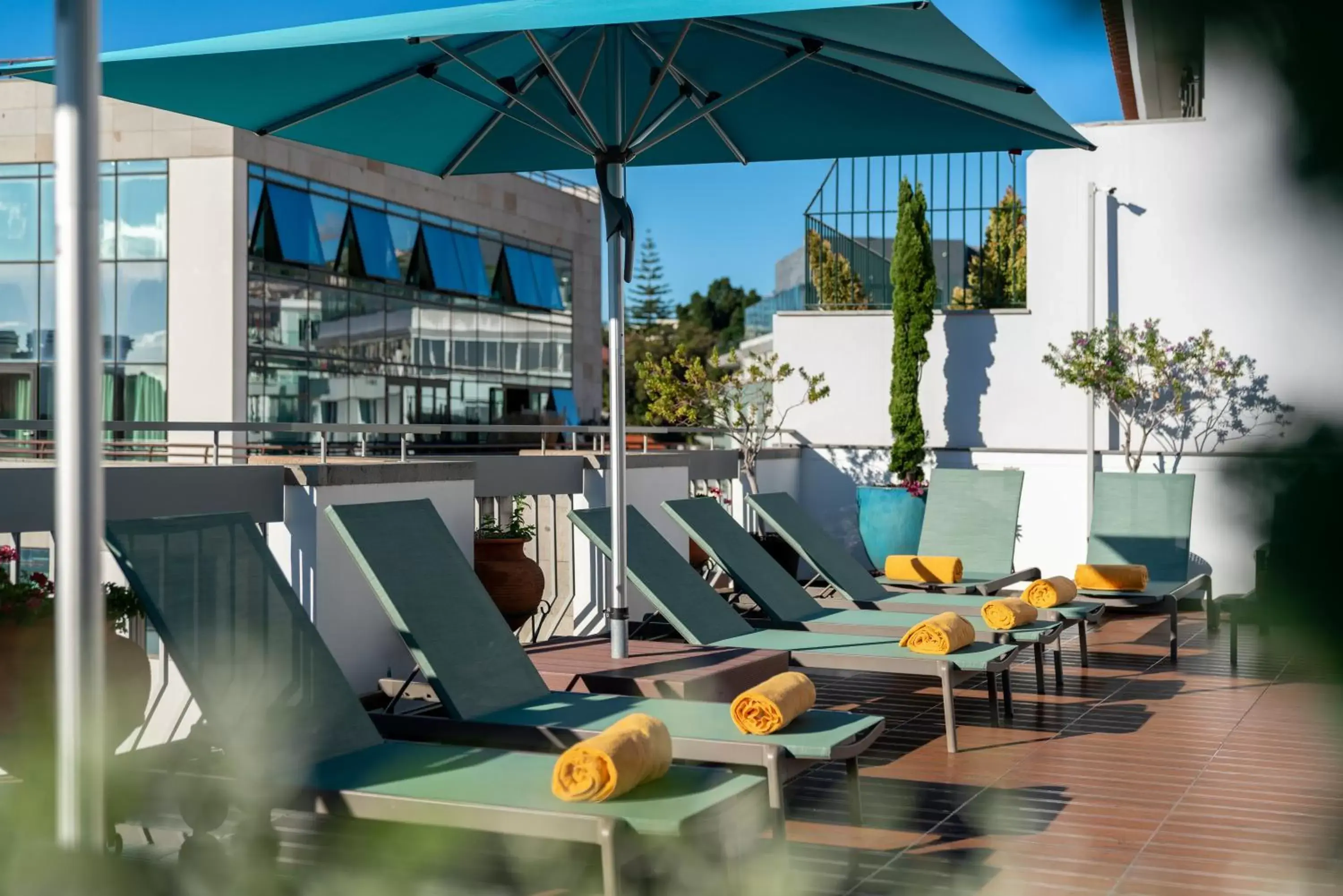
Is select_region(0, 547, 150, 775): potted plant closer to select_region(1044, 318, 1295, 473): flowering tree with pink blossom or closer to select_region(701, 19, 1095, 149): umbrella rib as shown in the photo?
select_region(701, 19, 1095, 149): umbrella rib

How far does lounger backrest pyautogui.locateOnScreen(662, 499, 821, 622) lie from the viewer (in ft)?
23.8

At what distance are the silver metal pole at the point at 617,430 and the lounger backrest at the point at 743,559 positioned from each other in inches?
57.3

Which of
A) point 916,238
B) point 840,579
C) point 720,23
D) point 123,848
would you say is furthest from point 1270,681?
point 916,238

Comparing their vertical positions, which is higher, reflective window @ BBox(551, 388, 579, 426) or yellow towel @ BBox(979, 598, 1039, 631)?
reflective window @ BBox(551, 388, 579, 426)

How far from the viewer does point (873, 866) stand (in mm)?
4051

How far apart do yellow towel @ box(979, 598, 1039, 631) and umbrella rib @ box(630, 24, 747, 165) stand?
8.69ft

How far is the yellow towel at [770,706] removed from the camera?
14.0 feet

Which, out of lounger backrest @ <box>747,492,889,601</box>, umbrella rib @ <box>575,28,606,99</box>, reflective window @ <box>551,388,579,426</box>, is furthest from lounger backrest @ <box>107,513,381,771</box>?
reflective window @ <box>551,388,579,426</box>

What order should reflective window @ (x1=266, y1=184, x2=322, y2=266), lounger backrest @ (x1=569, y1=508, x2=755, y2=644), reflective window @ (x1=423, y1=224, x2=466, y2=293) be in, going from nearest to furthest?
lounger backrest @ (x1=569, y1=508, x2=755, y2=644) < reflective window @ (x1=266, y1=184, x2=322, y2=266) < reflective window @ (x1=423, y1=224, x2=466, y2=293)

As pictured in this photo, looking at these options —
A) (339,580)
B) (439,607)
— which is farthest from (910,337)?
(439,607)

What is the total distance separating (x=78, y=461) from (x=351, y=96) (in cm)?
389

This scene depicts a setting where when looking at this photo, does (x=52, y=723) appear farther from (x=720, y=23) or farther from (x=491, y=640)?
(x=720, y=23)

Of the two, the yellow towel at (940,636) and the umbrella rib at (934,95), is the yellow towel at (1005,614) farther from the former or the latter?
the umbrella rib at (934,95)

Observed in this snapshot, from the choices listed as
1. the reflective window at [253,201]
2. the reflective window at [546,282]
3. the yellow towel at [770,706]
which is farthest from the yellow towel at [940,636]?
the reflective window at [546,282]
